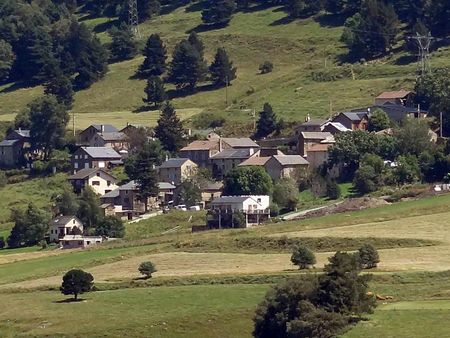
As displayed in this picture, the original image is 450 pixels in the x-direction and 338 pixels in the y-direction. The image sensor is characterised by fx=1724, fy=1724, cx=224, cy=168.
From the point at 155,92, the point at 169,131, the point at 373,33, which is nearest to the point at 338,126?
the point at 169,131

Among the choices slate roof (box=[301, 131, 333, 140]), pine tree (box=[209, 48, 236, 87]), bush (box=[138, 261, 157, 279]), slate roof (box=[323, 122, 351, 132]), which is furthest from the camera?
pine tree (box=[209, 48, 236, 87])

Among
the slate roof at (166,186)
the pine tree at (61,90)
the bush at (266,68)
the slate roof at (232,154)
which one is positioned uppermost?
the bush at (266,68)

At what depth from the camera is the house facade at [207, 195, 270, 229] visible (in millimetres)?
99875

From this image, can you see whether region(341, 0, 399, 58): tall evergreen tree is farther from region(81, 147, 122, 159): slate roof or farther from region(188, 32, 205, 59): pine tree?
region(81, 147, 122, 159): slate roof

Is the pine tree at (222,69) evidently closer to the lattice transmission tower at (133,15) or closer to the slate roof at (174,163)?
the slate roof at (174,163)

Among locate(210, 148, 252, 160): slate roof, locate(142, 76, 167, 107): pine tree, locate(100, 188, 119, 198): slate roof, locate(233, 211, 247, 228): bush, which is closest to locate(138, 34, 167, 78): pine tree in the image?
locate(142, 76, 167, 107): pine tree

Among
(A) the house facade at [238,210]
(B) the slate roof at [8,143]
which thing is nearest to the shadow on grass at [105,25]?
(B) the slate roof at [8,143]

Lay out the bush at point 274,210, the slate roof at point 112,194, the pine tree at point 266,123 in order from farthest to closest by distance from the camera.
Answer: the pine tree at point 266,123, the slate roof at point 112,194, the bush at point 274,210

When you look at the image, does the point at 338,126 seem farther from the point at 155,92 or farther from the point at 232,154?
the point at 155,92

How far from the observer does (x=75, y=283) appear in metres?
70.8

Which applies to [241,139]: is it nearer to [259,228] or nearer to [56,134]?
[56,134]

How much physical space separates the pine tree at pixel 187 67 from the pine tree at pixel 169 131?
17444 millimetres

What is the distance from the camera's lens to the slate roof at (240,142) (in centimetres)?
11732

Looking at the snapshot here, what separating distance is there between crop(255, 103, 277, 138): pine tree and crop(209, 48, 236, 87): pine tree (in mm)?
16931
